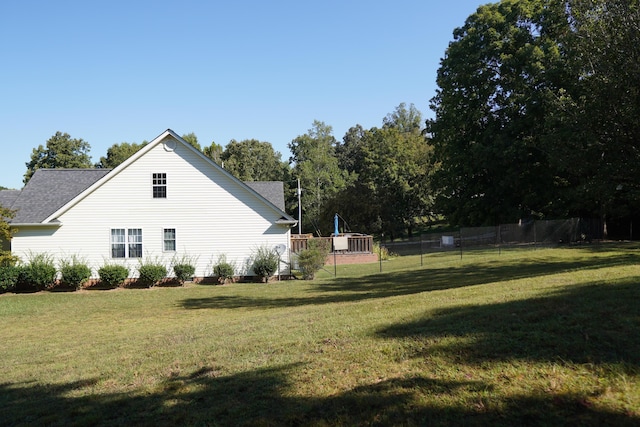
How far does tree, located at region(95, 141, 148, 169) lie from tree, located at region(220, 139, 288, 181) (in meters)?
11.3

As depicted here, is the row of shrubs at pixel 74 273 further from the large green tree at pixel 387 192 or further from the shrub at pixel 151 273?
the large green tree at pixel 387 192

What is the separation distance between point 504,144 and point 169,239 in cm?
2359

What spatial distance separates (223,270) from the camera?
21922 mm

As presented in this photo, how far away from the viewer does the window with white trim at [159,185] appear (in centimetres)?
2242

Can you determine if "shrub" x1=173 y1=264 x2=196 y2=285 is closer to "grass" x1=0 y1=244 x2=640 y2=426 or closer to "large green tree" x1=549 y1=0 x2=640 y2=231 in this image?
"grass" x1=0 y1=244 x2=640 y2=426

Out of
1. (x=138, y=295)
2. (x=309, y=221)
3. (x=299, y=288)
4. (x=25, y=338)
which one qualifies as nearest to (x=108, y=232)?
(x=138, y=295)

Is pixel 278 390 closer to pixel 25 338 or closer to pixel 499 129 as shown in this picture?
pixel 25 338

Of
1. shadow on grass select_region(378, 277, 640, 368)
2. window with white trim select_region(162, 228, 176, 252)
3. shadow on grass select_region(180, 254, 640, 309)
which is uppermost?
window with white trim select_region(162, 228, 176, 252)

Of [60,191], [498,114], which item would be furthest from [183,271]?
[498,114]

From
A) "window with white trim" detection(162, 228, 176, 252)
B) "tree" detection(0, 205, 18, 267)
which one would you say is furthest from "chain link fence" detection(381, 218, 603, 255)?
"tree" detection(0, 205, 18, 267)

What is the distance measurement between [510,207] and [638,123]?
2458 cm

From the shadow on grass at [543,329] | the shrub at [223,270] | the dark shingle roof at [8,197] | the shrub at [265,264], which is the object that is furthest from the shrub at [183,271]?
the shadow on grass at [543,329]

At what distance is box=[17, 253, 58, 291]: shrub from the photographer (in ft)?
66.5

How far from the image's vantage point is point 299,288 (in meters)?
19.1
